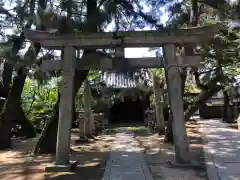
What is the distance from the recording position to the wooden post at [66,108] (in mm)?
6574

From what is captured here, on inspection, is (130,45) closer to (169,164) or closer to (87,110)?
(169,164)

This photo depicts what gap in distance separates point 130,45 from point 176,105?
1747 millimetres

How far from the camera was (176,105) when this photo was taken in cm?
682

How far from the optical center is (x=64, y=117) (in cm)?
670

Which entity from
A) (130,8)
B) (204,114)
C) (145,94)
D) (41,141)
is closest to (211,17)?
(130,8)

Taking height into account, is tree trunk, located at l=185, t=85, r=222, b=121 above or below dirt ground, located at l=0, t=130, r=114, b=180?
above

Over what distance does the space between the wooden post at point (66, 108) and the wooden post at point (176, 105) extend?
220cm

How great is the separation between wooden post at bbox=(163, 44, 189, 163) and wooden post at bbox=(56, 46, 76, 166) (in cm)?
220

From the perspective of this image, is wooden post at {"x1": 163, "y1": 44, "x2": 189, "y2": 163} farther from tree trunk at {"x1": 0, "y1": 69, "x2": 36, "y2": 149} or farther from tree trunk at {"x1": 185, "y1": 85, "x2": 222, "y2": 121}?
tree trunk at {"x1": 0, "y1": 69, "x2": 36, "y2": 149}

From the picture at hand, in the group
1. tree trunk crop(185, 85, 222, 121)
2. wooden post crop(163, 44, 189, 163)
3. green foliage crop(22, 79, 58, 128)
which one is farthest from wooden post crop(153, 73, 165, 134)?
wooden post crop(163, 44, 189, 163)

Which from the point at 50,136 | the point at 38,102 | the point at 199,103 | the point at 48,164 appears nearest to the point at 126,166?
the point at 48,164

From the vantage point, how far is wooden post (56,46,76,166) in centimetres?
657

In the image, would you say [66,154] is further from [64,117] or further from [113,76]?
[113,76]

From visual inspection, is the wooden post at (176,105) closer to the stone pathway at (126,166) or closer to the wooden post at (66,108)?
the stone pathway at (126,166)
